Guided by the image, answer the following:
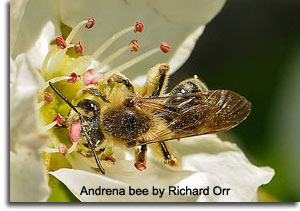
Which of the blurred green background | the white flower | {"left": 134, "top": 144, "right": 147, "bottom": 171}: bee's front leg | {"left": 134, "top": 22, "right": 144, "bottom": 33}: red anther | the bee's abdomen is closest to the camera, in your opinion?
the white flower

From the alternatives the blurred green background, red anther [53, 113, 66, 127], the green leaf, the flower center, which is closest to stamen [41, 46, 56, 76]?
the flower center

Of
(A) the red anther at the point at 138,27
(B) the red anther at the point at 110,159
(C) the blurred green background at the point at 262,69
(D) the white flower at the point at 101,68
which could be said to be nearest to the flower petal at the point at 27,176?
(D) the white flower at the point at 101,68

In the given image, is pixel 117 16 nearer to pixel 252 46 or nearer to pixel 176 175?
pixel 176 175

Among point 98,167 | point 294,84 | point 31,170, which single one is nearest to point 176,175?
point 98,167

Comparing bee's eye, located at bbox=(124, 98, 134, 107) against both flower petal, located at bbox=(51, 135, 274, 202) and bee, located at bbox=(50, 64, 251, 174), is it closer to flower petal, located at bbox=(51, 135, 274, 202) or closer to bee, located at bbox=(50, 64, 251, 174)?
bee, located at bbox=(50, 64, 251, 174)

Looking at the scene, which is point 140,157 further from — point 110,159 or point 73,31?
point 73,31

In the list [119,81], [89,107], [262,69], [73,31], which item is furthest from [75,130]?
[262,69]
